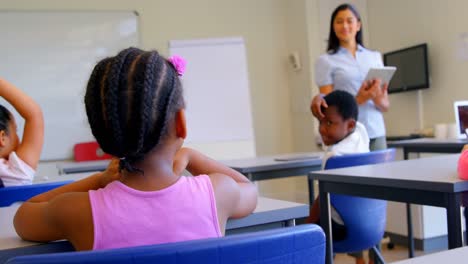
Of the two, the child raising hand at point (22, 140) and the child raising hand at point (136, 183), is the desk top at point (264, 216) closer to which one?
the child raising hand at point (136, 183)

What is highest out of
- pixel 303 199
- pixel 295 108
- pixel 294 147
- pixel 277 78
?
pixel 277 78

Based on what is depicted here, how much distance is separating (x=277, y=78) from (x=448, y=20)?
2.10 metres

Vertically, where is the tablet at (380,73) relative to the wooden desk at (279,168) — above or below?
above

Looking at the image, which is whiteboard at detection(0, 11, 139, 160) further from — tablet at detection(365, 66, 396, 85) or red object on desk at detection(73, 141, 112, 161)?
tablet at detection(365, 66, 396, 85)

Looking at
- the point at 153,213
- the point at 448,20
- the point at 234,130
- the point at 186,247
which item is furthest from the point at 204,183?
the point at 234,130

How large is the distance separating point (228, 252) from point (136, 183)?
1.20 ft

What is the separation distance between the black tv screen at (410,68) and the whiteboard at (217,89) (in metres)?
1.51

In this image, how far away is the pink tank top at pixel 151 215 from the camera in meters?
0.86

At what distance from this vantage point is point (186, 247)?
576 mm

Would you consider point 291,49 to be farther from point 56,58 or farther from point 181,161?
point 181,161

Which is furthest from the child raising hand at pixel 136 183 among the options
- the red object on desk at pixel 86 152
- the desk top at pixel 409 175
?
the red object on desk at pixel 86 152

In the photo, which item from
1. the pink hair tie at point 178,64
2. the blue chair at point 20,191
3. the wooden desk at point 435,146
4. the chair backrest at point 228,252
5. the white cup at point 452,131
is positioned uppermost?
the pink hair tie at point 178,64

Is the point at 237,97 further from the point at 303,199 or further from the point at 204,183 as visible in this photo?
the point at 204,183

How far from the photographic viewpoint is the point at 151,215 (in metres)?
0.87
